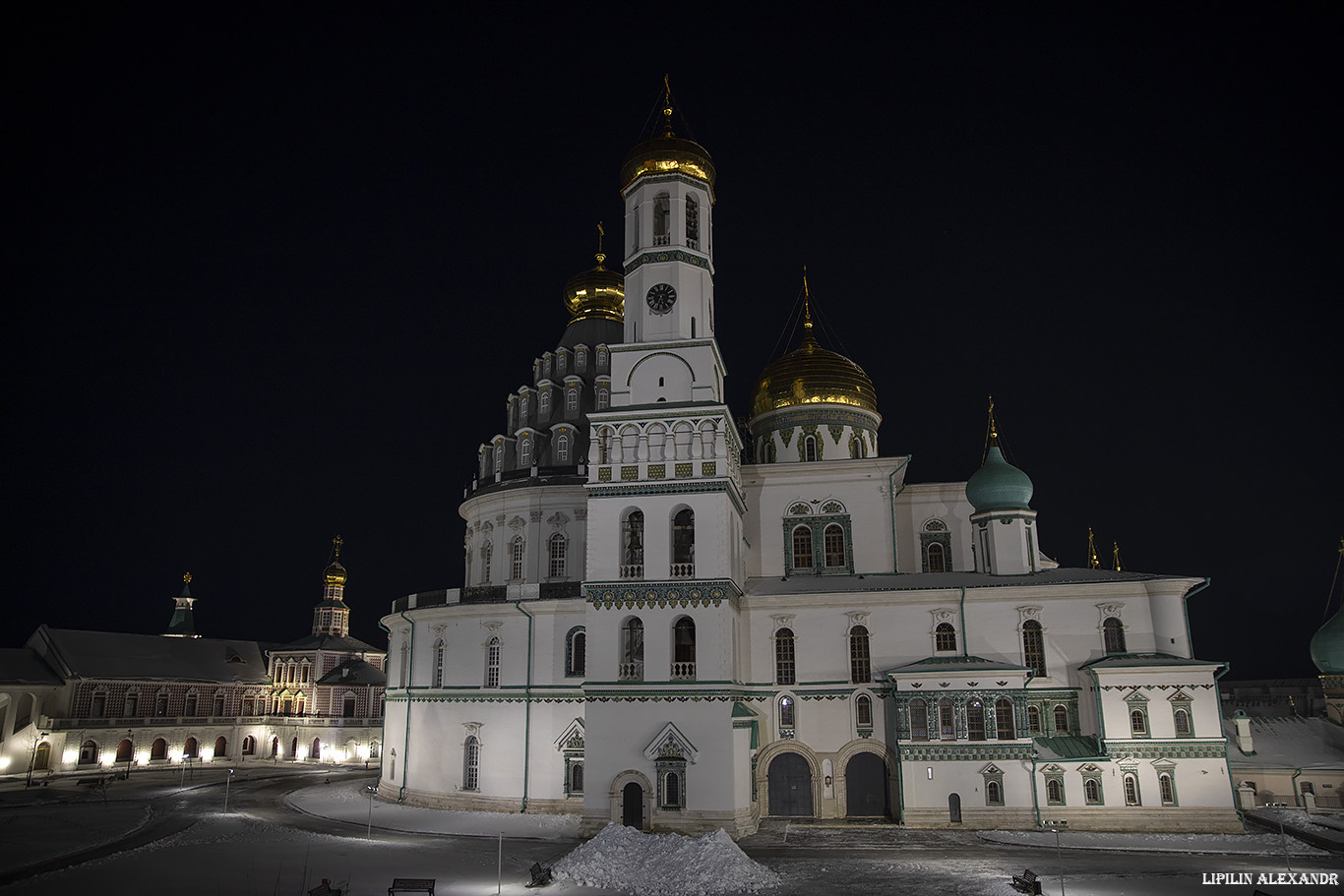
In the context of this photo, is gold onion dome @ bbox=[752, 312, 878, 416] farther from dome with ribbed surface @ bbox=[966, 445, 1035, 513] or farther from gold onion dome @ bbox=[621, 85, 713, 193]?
gold onion dome @ bbox=[621, 85, 713, 193]

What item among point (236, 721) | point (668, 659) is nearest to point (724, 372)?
point (668, 659)

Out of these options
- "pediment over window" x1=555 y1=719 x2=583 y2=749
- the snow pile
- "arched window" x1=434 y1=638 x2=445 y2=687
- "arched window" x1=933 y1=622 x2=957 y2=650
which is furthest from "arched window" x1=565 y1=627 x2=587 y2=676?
"arched window" x1=933 y1=622 x2=957 y2=650

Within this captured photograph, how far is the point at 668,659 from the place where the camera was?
29.1 metres

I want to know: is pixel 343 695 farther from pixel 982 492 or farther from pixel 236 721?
pixel 982 492

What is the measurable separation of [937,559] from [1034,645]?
664cm

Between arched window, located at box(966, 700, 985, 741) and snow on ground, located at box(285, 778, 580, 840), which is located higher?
arched window, located at box(966, 700, 985, 741)

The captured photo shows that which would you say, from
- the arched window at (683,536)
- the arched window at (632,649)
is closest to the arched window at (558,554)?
the arched window at (632,649)

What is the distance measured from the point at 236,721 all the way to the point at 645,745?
147ft

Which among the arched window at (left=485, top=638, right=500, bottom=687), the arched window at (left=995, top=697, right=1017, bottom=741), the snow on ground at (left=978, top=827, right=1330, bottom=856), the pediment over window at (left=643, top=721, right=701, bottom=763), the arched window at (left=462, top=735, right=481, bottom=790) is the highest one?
the arched window at (left=485, top=638, right=500, bottom=687)

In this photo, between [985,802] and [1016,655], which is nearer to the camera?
[985,802]

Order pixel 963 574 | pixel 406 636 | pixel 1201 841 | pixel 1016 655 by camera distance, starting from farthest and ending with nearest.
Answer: pixel 406 636
pixel 963 574
pixel 1016 655
pixel 1201 841

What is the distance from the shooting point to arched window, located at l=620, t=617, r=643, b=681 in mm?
29578

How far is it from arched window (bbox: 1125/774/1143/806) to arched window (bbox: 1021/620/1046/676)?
411cm

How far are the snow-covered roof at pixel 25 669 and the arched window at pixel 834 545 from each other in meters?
47.2
